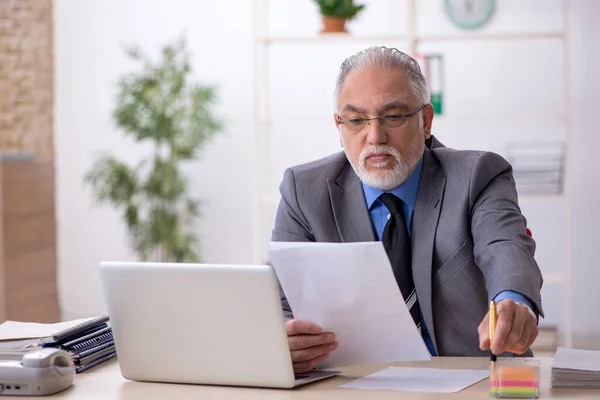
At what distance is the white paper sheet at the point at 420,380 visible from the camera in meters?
1.68

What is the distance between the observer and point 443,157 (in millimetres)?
2361

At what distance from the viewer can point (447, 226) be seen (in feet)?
7.27

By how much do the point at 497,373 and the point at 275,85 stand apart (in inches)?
169

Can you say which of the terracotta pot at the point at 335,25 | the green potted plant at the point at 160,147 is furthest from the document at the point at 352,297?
the green potted plant at the point at 160,147

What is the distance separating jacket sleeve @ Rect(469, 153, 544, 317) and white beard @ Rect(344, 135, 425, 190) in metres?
0.16

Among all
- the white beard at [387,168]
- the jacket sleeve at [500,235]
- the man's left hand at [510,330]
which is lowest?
the man's left hand at [510,330]

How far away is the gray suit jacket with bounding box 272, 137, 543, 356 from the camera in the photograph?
2.15m

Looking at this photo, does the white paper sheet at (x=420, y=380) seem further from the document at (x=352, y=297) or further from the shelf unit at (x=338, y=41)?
the shelf unit at (x=338, y=41)

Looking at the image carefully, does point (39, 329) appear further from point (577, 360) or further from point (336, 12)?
point (336, 12)

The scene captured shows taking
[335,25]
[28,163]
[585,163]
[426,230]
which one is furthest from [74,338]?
[585,163]

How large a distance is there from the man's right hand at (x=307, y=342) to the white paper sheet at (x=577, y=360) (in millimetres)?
417

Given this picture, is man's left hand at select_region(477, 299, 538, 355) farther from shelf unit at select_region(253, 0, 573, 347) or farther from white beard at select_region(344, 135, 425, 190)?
shelf unit at select_region(253, 0, 573, 347)

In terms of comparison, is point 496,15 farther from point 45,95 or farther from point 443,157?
point 443,157

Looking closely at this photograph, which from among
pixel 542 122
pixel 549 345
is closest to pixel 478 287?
pixel 549 345
